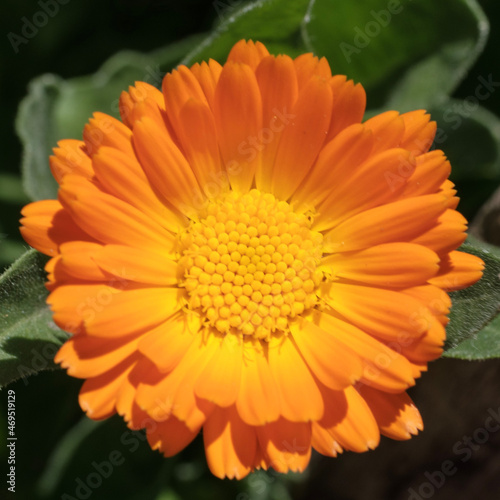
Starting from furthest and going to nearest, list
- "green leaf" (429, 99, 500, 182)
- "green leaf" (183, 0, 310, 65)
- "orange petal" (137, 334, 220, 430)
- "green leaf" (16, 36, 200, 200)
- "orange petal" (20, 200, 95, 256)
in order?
"green leaf" (16, 36, 200, 200), "green leaf" (429, 99, 500, 182), "green leaf" (183, 0, 310, 65), "orange petal" (20, 200, 95, 256), "orange petal" (137, 334, 220, 430)

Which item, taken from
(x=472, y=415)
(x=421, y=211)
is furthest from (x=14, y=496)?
(x=421, y=211)

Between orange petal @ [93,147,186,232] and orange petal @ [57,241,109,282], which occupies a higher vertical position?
orange petal @ [93,147,186,232]

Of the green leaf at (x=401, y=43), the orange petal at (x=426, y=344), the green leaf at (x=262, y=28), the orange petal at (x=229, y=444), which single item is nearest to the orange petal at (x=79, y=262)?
the orange petal at (x=229, y=444)

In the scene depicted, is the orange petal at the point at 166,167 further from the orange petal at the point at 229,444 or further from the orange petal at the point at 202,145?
the orange petal at the point at 229,444

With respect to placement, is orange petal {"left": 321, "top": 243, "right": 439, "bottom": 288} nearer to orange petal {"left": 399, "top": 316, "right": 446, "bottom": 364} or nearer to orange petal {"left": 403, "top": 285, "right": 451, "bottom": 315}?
orange petal {"left": 403, "top": 285, "right": 451, "bottom": 315}

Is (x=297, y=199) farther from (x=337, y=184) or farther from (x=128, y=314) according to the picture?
(x=128, y=314)

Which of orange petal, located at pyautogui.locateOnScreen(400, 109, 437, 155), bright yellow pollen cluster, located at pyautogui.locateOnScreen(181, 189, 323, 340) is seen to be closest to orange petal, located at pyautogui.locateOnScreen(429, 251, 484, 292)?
orange petal, located at pyautogui.locateOnScreen(400, 109, 437, 155)
